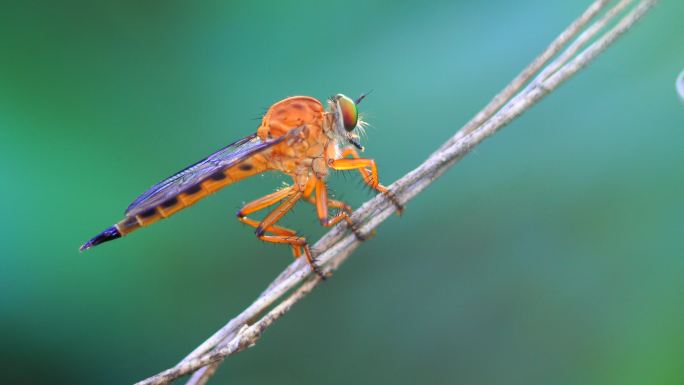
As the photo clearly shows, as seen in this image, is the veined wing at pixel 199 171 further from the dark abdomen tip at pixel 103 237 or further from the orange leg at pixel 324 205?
the orange leg at pixel 324 205

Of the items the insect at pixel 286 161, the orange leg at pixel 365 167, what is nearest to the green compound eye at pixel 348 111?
the insect at pixel 286 161

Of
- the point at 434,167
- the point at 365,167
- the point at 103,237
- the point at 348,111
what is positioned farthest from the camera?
the point at 348,111

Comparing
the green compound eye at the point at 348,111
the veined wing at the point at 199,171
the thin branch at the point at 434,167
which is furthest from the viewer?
Result: the green compound eye at the point at 348,111

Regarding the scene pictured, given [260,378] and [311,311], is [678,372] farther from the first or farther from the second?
[260,378]

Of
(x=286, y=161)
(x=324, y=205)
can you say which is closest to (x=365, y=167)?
(x=324, y=205)

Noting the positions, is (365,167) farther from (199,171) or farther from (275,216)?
(199,171)

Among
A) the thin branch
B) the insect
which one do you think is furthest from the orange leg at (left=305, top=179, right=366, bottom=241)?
the thin branch
